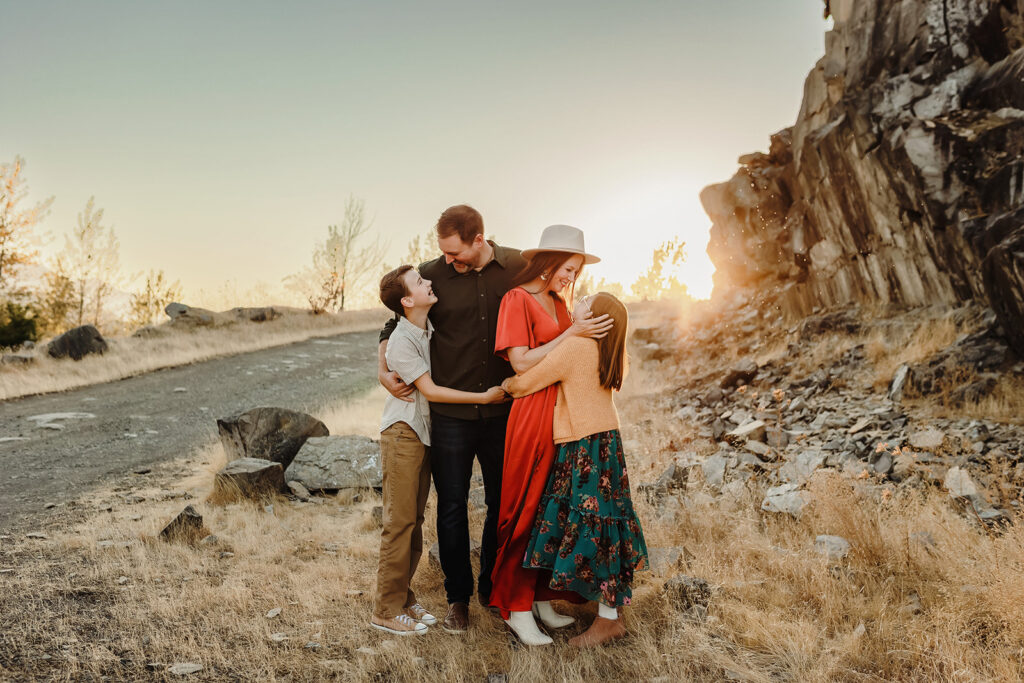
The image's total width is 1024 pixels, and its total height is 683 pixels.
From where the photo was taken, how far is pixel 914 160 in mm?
9195

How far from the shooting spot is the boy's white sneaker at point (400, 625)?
12.5 ft

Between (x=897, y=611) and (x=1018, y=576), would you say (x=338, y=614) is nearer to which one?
(x=897, y=611)

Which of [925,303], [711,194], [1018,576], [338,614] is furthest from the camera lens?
[711,194]

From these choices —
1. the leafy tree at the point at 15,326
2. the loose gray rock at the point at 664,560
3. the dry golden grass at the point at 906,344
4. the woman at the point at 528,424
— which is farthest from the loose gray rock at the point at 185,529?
the leafy tree at the point at 15,326

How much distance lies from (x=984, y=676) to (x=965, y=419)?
4.59 metres

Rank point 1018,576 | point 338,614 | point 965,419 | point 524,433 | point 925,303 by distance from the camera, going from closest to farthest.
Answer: point 1018,576 → point 524,433 → point 338,614 → point 965,419 → point 925,303

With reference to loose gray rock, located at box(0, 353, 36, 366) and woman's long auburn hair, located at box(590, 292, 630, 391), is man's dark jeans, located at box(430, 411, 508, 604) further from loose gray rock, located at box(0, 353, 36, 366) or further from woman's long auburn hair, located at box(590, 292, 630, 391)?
loose gray rock, located at box(0, 353, 36, 366)

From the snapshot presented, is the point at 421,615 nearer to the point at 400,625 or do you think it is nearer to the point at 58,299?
the point at 400,625

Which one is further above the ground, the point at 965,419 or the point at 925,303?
the point at 925,303

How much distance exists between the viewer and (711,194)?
1645 centimetres

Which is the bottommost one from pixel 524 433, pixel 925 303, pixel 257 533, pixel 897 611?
pixel 257 533

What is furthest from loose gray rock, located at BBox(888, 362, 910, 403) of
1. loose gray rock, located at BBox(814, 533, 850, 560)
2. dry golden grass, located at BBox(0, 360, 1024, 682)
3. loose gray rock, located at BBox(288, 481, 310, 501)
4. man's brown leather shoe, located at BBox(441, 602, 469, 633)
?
loose gray rock, located at BBox(288, 481, 310, 501)

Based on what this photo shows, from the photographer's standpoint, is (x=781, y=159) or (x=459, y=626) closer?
(x=459, y=626)

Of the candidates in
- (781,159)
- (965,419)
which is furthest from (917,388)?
(781,159)
